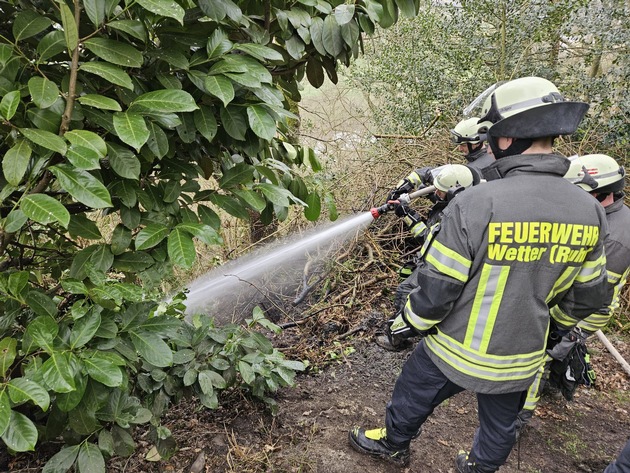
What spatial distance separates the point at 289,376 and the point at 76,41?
2.24m

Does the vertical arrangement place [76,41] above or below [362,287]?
above

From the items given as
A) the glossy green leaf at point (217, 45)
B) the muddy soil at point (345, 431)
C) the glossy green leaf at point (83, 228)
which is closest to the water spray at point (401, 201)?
the muddy soil at point (345, 431)

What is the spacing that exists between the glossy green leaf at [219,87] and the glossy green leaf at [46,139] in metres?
0.45

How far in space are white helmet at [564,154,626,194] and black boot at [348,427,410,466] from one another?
2.08 meters

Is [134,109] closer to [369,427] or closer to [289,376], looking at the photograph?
[289,376]

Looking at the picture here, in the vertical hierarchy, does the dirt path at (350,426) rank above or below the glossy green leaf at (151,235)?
below

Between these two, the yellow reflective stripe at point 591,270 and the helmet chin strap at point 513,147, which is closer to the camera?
the helmet chin strap at point 513,147

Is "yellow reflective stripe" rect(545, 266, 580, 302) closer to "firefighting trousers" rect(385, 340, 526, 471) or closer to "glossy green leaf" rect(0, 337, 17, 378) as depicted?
"firefighting trousers" rect(385, 340, 526, 471)

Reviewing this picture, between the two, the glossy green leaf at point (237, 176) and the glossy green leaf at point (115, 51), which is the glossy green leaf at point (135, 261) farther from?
the glossy green leaf at point (115, 51)

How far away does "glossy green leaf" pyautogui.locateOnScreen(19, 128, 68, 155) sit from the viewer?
3.49 feet

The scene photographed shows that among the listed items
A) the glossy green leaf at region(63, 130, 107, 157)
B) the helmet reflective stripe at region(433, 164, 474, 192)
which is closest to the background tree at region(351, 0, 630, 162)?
the helmet reflective stripe at region(433, 164, 474, 192)

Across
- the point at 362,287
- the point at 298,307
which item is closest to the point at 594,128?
the point at 362,287

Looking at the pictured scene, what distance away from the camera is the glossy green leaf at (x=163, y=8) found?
110 cm

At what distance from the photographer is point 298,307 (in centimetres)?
481
